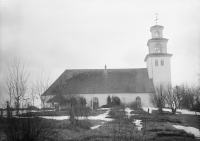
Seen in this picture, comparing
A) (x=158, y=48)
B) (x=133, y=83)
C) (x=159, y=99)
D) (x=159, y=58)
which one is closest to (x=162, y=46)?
(x=158, y=48)

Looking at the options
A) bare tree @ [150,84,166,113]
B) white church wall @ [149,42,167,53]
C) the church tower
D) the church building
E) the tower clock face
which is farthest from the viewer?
the tower clock face

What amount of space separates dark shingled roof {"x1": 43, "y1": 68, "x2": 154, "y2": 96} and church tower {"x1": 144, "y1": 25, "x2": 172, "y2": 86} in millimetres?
1935

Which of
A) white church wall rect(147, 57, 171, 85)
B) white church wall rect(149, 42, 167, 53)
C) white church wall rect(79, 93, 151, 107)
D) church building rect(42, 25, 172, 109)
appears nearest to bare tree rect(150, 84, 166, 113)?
white church wall rect(79, 93, 151, 107)

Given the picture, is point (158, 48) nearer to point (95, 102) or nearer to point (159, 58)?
point (159, 58)

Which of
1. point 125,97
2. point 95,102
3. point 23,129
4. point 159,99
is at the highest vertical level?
point 23,129

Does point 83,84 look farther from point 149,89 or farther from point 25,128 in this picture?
point 25,128

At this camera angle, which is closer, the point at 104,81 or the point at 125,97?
the point at 125,97

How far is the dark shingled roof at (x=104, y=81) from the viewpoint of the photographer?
42.1m

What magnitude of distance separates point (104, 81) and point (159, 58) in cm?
1176

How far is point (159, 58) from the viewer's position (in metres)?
42.2

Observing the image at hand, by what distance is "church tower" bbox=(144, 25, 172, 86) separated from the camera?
4209 cm

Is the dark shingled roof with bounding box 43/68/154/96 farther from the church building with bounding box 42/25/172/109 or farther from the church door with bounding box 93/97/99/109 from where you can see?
the church door with bounding box 93/97/99/109

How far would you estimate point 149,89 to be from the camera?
136 feet

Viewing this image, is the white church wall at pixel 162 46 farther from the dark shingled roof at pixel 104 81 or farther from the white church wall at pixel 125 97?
the white church wall at pixel 125 97
